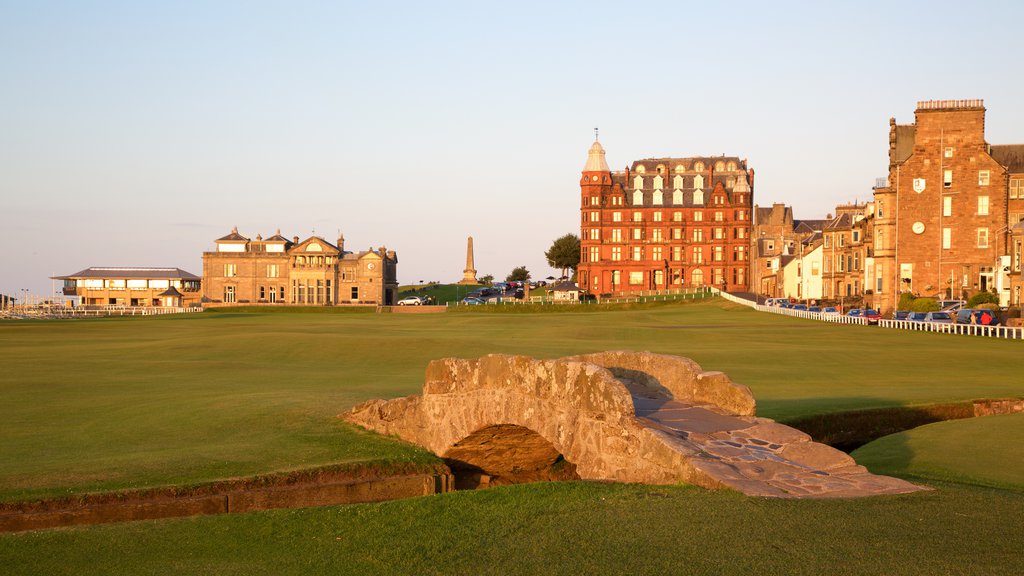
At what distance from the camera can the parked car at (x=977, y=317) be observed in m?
54.0

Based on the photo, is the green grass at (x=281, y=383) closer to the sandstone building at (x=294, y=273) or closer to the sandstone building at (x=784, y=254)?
the sandstone building at (x=784, y=254)

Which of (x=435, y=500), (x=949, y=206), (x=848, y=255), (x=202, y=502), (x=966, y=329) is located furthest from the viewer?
(x=848, y=255)

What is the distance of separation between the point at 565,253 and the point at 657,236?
44664mm

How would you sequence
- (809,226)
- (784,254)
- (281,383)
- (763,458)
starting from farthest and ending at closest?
(809,226), (784,254), (281,383), (763,458)

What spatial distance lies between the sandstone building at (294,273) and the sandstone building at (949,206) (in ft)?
255

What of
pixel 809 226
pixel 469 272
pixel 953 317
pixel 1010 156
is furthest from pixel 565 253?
pixel 953 317

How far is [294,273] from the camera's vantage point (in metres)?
139

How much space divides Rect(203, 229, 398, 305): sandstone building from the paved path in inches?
4823

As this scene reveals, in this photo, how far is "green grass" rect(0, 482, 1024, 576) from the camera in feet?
28.4

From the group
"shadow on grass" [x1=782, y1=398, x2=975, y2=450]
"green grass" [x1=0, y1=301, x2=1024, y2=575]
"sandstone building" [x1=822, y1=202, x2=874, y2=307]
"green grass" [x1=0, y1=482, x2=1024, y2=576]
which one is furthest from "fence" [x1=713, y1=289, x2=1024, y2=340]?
"green grass" [x1=0, y1=482, x2=1024, y2=576]

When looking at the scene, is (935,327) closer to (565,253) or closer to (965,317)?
(965,317)

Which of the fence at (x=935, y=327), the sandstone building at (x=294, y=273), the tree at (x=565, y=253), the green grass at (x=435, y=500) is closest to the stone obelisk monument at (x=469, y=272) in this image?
the tree at (x=565, y=253)

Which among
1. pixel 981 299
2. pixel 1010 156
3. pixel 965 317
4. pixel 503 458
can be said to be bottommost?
pixel 503 458

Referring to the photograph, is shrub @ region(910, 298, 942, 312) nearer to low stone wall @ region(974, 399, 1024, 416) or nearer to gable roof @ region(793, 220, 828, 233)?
low stone wall @ region(974, 399, 1024, 416)
